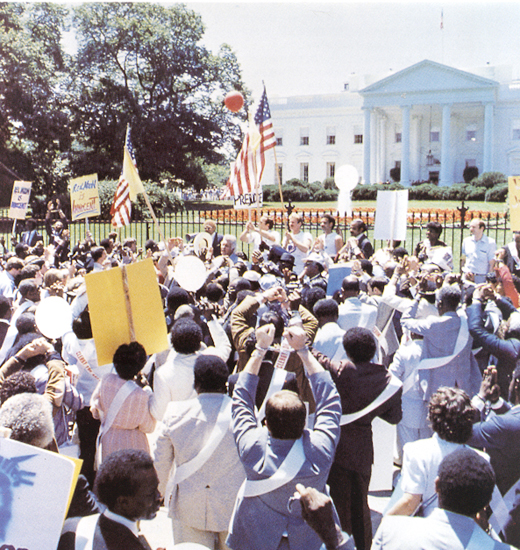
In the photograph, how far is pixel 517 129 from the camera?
176 feet

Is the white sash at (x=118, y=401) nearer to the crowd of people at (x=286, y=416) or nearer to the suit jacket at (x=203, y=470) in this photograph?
the crowd of people at (x=286, y=416)

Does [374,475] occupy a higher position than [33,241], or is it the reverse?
[33,241]

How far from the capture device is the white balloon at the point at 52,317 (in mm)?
4270

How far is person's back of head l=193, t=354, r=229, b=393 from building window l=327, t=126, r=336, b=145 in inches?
2351

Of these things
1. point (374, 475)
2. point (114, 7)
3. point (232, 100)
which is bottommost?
point (374, 475)

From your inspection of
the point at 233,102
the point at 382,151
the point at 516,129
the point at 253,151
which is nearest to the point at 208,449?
the point at 253,151

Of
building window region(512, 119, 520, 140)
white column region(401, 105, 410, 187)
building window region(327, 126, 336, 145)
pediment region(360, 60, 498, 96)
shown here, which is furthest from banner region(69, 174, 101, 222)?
building window region(327, 126, 336, 145)

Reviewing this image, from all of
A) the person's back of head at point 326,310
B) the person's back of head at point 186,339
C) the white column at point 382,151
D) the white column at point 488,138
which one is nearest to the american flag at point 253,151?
the person's back of head at point 326,310

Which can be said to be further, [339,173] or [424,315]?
[339,173]

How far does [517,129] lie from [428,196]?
20.7m

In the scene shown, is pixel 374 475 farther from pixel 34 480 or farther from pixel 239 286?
pixel 34 480

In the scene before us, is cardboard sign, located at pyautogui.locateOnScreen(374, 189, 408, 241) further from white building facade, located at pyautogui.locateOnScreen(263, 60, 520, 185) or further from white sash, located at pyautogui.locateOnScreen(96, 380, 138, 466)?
white building facade, located at pyautogui.locateOnScreen(263, 60, 520, 185)

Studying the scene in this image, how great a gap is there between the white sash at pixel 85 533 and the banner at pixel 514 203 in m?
6.55

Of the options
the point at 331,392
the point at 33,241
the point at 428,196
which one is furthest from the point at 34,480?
the point at 428,196
